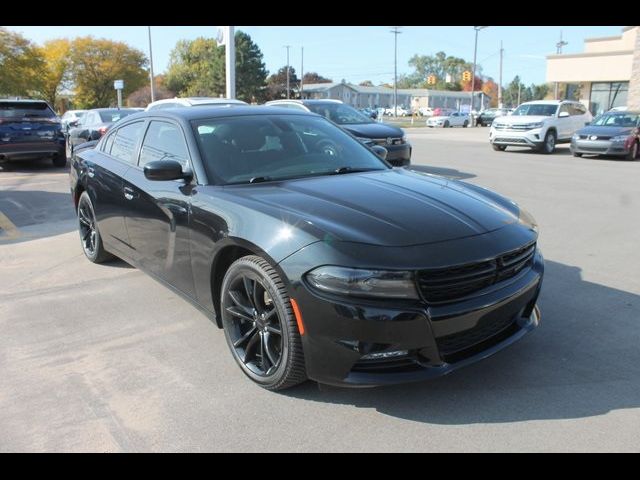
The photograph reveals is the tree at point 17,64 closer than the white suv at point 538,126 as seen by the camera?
No

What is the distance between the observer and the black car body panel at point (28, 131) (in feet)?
44.4

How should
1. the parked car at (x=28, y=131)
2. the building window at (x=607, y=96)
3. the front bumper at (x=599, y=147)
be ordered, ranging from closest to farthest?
the parked car at (x=28, y=131)
the front bumper at (x=599, y=147)
the building window at (x=607, y=96)

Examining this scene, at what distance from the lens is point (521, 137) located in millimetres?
18391

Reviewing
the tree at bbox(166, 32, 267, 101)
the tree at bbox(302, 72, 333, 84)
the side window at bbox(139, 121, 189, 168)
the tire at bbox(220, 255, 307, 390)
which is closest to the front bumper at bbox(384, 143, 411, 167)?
the side window at bbox(139, 121, 189, 168)

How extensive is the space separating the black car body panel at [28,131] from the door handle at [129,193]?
10.8m

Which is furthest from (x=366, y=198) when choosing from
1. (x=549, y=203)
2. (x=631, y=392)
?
(x=549, y=203)

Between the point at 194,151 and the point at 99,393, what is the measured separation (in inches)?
66.7

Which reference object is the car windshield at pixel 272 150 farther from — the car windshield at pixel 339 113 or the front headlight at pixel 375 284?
the car windshield at pixel 339 113

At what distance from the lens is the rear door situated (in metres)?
3.88

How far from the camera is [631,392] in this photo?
3.14 meters

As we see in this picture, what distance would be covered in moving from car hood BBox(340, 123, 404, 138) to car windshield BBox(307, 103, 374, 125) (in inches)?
17.7

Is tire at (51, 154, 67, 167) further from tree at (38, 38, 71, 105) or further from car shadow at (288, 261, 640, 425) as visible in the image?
tree at (38, 38, 71, 105)

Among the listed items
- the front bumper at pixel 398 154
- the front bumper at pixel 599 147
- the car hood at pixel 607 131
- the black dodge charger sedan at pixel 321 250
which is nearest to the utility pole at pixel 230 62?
the front bumper at pixel 398 154

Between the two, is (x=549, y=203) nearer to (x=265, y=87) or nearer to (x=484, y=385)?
(x=484, y=385)
